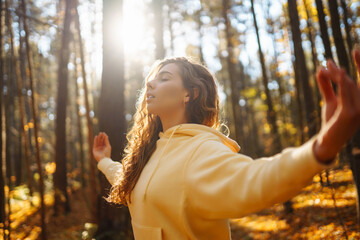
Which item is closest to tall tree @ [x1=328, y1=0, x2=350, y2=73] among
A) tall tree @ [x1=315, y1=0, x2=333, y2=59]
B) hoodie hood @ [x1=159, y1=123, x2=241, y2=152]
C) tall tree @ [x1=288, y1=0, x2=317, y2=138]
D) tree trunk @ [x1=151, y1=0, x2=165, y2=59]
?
tall tree @ [x1=315, y1=0, x2=333, y2=59]

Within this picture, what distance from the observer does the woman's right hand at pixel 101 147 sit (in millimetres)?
2734

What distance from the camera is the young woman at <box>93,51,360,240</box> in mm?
964

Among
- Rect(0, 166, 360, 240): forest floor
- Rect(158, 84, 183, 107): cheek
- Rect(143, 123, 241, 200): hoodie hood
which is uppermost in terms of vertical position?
Rect(158, 84, 183, 107): cheek

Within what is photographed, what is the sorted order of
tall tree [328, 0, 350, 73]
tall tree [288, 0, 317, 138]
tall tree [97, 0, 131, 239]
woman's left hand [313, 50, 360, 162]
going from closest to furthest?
1. woman's left hand [313, 50, 360, 162]
2. tall tree [328, 0, 350, 73]
3. tall tree [97, 0, 131, 239]
4. tall tree [288, 0, 317, 138]

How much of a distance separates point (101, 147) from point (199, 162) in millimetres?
1677

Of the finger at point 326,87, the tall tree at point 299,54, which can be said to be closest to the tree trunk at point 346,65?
the tall tree at point 299,54

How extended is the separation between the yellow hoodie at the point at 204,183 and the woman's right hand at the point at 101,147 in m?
0.95

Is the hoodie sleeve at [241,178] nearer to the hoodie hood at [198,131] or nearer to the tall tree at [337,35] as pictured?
the hoodie hood at [198,131]

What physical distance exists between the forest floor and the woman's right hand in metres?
2.68

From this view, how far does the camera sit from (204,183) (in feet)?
4.35

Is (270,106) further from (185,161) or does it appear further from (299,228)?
(185,161)

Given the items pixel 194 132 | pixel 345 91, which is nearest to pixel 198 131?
pixel 194 132

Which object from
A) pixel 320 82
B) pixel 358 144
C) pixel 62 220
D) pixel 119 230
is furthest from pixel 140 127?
pixel 62 220

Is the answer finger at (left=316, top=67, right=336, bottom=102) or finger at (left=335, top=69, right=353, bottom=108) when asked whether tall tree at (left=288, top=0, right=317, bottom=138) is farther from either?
finger at (left=335, top=69, right=353, bottom=108)
